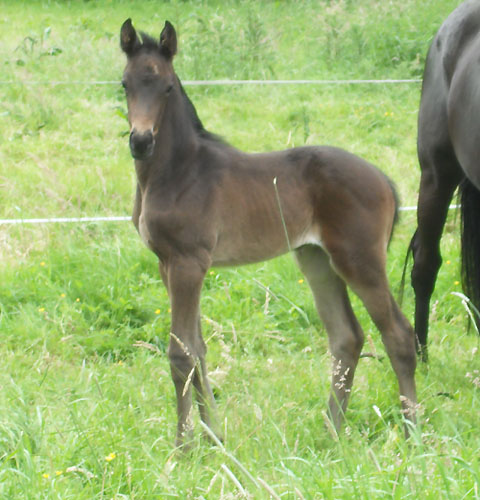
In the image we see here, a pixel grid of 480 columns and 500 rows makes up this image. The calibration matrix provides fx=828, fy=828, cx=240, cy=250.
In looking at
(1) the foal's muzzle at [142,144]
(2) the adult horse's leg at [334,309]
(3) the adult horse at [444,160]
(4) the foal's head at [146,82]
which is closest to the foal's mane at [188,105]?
(4) the foal's head at [146,82]

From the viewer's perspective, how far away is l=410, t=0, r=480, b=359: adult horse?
13.7 ft

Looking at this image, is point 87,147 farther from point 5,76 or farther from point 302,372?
point 302,372

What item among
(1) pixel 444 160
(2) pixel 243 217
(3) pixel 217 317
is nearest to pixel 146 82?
(2) pixel 243 217

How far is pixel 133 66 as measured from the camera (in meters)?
3.32

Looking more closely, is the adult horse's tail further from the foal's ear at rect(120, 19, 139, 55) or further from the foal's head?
the foal's ear at rect(120, 19, 139, 55)

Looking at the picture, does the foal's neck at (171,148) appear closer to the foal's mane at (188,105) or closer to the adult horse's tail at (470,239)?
the foal's mane at (188,105)

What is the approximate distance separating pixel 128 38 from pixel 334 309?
1.53 meters

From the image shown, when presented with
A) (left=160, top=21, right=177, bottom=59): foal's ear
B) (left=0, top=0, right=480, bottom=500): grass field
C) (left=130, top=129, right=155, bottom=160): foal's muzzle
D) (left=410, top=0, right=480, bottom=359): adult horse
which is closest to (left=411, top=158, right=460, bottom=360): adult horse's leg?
(left=410, top=0, right=480, bottom=359): adult horse

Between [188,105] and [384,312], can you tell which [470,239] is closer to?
[384,312]

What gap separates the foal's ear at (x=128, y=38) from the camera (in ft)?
10.9

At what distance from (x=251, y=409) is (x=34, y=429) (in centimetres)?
86

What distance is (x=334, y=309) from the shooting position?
3867 millimetres

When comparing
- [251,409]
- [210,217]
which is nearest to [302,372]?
[251,409]

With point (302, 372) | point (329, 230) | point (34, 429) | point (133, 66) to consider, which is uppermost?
point (133, 66)
